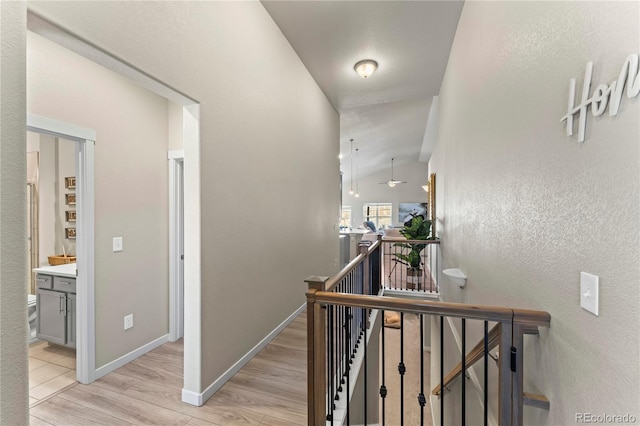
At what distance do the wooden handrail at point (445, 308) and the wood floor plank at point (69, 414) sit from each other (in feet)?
5.20

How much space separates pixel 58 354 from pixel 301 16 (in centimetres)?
406

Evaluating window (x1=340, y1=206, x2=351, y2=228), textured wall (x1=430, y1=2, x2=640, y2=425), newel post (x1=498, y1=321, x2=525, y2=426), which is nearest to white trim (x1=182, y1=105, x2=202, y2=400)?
newel post (x1=498, y1=321, x2=525, y2=426)

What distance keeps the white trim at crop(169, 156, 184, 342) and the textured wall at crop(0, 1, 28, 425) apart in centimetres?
210

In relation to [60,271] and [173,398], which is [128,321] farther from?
[173,398]

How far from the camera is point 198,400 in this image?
189cm

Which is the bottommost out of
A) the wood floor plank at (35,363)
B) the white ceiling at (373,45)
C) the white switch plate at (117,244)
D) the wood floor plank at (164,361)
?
the wood floor plank at (164,361)

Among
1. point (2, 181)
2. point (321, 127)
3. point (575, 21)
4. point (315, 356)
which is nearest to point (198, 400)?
point (315, 356)

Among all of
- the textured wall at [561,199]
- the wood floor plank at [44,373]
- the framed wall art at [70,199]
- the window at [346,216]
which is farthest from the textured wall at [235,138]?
the window at [346,216]

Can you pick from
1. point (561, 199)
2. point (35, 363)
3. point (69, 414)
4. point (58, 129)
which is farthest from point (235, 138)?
point (35, 363)

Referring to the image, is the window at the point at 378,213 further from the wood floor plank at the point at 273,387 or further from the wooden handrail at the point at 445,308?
the wooden handrail at the point at 445,308

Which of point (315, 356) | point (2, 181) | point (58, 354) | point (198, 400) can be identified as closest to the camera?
point (2, 181)

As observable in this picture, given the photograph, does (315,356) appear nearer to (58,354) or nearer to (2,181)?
(2,181)

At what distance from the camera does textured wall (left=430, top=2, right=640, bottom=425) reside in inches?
31.9

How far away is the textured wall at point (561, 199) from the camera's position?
2.65 ft
